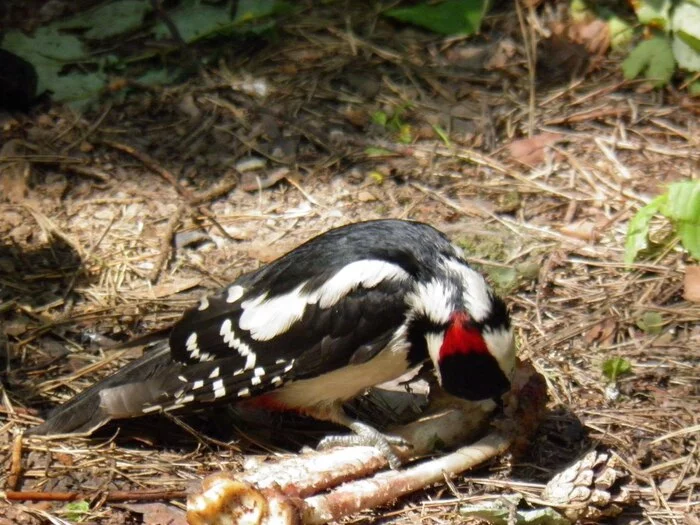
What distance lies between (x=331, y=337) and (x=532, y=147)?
1.99 m

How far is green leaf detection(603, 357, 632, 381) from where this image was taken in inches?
156

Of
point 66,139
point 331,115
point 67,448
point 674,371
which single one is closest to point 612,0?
point 331,115

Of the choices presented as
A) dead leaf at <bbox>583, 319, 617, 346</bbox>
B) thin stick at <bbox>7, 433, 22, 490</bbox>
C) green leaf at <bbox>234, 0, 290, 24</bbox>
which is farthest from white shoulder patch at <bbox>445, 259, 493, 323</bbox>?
green leaf at <bbox>234, 0, 290, 24</bbox>

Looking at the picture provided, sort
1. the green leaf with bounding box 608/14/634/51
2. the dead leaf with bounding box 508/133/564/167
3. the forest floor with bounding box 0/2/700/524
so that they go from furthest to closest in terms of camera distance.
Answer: the green leaf with bounding box 608/14/634/51
the dead leaf with bounding box 508/133/564/167
the forest floor with bounding box 0/2/700/524

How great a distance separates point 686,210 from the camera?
14.0ft

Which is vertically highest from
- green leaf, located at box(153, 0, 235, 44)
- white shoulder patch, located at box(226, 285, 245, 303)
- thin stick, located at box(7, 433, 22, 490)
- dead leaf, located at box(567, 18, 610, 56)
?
green leaf, located at box(153, 0, 235, 44)

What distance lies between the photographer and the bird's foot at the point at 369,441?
3.61m

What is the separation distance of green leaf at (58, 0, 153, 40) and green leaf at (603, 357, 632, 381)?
3.12 m

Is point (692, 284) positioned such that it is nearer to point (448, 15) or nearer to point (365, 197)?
point (365, 197)

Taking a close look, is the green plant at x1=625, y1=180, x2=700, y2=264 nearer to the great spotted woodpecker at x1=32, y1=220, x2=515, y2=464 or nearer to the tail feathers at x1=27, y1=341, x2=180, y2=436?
the great spotted woodpecker at x1=32, y1=220, x2=515, y2=464

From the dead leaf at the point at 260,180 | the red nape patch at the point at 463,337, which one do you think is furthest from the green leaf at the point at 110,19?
the red nape patch at the point at 463,337

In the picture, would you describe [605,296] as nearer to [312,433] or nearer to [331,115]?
[312,433]

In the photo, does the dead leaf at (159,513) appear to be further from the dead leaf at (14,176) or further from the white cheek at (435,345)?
the dead leaf at (14,176)

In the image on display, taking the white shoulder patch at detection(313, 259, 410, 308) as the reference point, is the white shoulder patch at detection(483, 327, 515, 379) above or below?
below
